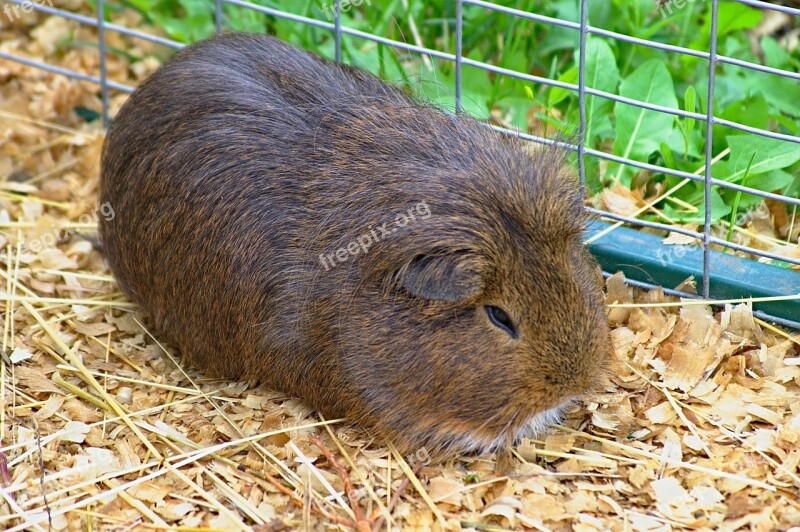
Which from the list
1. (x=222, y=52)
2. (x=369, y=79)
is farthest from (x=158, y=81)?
(x=369, y=79)

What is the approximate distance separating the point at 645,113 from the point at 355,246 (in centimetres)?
183

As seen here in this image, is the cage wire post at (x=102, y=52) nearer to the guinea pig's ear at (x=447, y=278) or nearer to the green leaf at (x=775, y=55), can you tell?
the guinea pig's ear at (x=447, y=278)

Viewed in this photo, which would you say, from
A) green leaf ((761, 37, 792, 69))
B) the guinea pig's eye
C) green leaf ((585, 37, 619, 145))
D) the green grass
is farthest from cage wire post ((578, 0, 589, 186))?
green leaf ((761, 37, 792, 69))

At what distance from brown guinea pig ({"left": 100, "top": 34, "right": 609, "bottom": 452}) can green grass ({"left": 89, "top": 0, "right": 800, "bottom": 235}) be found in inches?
25.2

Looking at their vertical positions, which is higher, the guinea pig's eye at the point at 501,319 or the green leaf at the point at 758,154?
the green leaf at the point at 758,154

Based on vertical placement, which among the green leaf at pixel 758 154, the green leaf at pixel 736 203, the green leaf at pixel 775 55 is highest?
the green leaf at pixel 775 55

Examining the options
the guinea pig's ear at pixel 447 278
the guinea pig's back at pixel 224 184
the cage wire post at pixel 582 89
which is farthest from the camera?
the cage wire post at pixel 582 89

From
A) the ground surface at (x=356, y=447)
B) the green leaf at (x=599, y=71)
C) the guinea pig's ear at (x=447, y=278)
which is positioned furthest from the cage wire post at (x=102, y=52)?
the guinea pig's ear at (x=447, y=278)

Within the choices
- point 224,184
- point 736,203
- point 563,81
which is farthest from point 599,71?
point 224,184

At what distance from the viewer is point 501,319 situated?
342 centimetres

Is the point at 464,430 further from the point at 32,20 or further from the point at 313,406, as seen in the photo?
the point at 32,20

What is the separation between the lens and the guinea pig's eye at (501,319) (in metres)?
3.41

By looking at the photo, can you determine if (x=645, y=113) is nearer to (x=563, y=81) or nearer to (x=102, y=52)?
(x=563, y=81)

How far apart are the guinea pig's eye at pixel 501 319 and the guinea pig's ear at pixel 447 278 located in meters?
0.11
